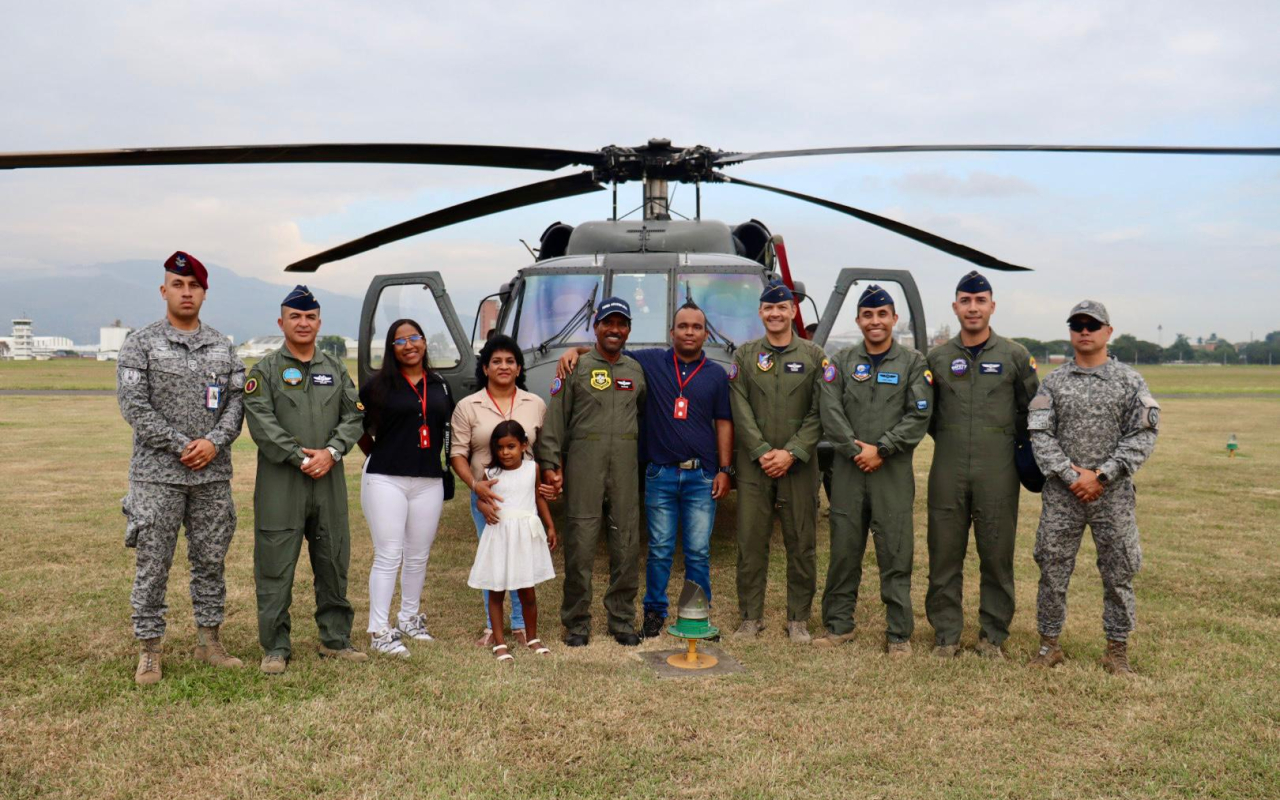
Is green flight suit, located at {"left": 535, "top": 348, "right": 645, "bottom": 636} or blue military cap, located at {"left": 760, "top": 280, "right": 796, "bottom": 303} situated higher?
blue military cap, located at {"left": 760, "top": 280, "right": 796, "bottom": 303}

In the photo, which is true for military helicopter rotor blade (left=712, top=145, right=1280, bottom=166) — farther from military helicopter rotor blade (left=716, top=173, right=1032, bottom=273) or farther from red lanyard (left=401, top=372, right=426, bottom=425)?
red lanyard (left=401, top=372, right=426, bottom=425)

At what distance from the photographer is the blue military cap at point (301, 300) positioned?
4.12m

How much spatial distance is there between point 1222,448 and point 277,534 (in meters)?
15.3

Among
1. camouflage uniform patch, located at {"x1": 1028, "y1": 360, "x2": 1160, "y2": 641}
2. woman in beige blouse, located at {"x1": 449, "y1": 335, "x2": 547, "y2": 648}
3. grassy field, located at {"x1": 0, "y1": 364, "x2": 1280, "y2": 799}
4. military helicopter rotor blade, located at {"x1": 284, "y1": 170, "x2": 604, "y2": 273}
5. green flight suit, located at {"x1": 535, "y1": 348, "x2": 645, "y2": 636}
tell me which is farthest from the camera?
military helicopter rotor blade, located at {"x1": 284, "y1": 170, "x2": 604, "y2": 273}

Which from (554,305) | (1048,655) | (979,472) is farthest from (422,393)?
(1048,655)

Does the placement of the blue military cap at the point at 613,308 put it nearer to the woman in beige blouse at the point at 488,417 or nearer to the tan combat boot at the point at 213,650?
the woman in beige blouse at the point at 488,417

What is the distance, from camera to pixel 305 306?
4.16m

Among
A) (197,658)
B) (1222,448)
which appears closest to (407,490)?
(197,658)

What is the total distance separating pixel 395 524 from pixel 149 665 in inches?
47.9

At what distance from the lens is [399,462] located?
429cm

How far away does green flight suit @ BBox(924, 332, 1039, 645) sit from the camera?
436cm

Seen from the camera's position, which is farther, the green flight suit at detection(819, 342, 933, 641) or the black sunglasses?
the green flight suit at detection(819, 342, 933, 641)

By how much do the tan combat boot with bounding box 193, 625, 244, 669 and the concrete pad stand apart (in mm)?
1953

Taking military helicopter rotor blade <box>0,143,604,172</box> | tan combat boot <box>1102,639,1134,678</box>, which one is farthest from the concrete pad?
military helicopter rotor blade <box>0,143,604,172</box>
